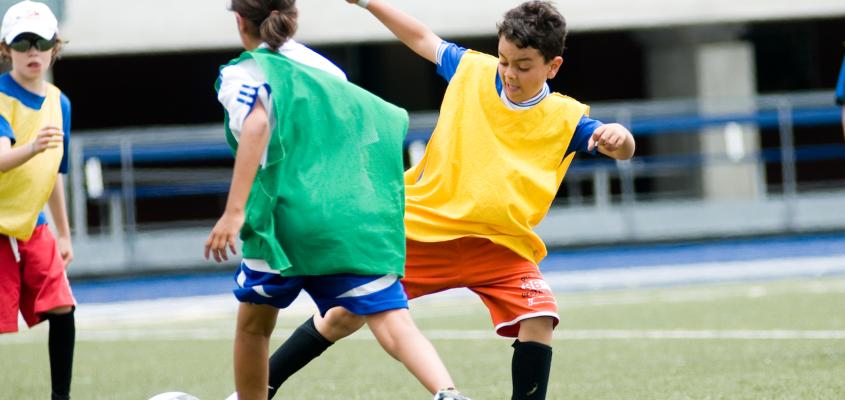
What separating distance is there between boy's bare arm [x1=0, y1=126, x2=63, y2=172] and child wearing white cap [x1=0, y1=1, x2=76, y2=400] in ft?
0.41

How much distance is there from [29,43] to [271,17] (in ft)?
6.03

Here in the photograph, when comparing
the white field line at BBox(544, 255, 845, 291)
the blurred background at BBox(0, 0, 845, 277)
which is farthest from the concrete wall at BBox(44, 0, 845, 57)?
the white field line at BBox(544, 255, 845, 291)

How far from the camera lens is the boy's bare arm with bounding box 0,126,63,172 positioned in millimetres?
5418

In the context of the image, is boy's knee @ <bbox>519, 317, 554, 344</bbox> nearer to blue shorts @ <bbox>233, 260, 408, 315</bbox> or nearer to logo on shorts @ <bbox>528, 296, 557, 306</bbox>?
logo on shorts @ <bbox>528, 296, 557, 306</bbox>

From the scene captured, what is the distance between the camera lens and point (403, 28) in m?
5.45

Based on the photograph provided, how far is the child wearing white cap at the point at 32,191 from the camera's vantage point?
236 inches

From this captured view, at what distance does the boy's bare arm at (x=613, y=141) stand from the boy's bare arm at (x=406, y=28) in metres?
0.76

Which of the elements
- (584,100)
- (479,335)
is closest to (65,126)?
(479,335)

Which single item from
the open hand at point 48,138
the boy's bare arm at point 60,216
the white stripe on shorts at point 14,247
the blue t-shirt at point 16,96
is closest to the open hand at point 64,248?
the boy's bare arm at point 60,216

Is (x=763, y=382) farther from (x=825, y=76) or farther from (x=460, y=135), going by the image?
(x=825, y=76)

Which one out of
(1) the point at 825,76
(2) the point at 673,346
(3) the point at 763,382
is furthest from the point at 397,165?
(1) the point at 825,76

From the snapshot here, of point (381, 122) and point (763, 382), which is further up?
point (381, 122)

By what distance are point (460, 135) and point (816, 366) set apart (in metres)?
2.36

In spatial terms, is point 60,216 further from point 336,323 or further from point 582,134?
point 582,134
